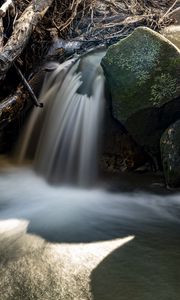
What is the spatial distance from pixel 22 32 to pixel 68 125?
142 cm

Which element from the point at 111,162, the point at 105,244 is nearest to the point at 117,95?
the point at 111,162

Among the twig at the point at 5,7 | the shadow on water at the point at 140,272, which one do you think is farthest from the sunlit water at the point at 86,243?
the twig at the point at 5,7

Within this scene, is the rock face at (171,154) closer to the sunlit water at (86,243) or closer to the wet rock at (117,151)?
the sunlit water at (86,243)

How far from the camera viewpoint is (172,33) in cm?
764

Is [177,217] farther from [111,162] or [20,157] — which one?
[20,157]

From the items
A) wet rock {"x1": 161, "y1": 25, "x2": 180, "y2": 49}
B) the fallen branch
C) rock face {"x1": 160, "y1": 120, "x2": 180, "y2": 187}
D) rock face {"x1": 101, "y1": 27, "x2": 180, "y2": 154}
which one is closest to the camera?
rock face {"x1": 160, "y1": 120, "x2": 180, "y2": 187}

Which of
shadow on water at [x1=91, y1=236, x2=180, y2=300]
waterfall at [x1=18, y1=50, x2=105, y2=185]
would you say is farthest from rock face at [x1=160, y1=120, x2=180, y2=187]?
shadow on water at [x1=91, y1=236, x2=180, y2=300]

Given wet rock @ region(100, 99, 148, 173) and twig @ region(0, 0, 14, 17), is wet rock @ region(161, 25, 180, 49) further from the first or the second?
twig @ region(0, 0, 14, 17)

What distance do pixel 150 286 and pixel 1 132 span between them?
3769mm

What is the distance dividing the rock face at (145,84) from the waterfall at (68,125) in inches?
16.7

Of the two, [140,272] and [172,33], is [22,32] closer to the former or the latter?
[172,33]

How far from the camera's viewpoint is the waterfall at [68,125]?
18.5 feet

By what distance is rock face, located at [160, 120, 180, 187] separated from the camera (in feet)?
16.0

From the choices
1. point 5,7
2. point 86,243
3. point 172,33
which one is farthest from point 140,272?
point 172,33
